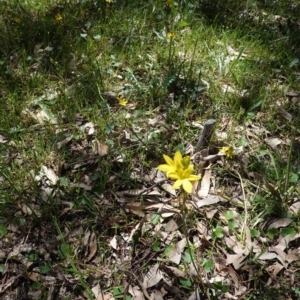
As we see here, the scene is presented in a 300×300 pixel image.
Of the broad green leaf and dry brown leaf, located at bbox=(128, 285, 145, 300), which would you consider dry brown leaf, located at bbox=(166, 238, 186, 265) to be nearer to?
dry brown leaf, located at bbox=(128, 285, 145, 300)

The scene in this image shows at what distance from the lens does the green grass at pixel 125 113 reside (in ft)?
6.64

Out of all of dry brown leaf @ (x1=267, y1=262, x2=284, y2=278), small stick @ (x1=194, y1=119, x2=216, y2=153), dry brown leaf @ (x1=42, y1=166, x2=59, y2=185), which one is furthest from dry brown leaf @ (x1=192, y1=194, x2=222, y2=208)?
dry brown leaf @ (x1=42, y1=166, x2=59, y2=185)

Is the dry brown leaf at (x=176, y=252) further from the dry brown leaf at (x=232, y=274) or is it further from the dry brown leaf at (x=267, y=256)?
the dry brown leaf at (x=267, y=256)

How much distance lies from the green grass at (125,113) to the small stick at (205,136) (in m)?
0.07

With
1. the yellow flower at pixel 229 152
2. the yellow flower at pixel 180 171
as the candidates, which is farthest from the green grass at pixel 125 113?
the yellow flower at pixel 180 171

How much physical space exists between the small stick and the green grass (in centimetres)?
7

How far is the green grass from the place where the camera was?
203 centimetres

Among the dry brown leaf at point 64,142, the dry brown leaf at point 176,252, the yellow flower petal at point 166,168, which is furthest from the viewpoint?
the dry brown leaf at point 64,142

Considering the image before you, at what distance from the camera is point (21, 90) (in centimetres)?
278

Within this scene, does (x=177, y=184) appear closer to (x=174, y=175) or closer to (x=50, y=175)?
(x=174, y=175)

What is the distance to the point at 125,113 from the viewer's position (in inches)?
104

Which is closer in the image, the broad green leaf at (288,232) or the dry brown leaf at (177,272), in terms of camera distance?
the dry brown leaf at (177,272)

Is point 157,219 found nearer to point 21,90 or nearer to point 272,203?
point 272,203

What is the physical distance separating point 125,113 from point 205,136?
0.65 meters
